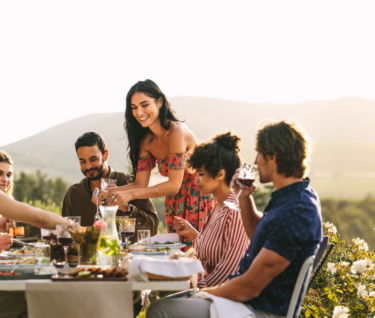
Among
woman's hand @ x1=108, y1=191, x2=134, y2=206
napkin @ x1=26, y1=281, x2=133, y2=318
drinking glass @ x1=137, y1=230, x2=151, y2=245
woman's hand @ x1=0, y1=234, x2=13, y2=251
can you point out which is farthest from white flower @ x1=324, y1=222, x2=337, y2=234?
napkin @ x1=26, y1=281, x2=133, y2=318

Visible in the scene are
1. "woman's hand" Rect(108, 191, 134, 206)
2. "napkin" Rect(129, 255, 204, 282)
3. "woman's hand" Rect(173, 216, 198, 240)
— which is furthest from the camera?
"woman's hand" Rect(108, 191, 134, 206)

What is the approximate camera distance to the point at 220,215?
279cm

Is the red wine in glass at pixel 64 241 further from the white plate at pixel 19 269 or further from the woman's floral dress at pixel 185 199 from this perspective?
the woman's floral dress at pixel 185 199

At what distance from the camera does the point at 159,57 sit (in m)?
18.4

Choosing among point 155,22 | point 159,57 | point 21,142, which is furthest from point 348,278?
point 21,142

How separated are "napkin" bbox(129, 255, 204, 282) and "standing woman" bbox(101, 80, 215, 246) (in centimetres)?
171

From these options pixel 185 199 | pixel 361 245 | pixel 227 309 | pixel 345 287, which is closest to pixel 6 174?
pixel 185 199

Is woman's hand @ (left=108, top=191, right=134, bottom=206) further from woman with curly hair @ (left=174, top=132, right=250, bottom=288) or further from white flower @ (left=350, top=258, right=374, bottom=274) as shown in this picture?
white flower @ (left=350, top=258, right=374, bottom=274)

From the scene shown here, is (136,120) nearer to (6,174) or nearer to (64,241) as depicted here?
(6,174)

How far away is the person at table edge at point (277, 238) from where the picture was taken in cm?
207

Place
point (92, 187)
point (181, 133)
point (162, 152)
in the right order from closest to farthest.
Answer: point (181, 133) → point (162, 152) → point (92, 187)

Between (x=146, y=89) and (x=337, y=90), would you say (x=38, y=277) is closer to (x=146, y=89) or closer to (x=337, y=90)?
(x=146, y=89)

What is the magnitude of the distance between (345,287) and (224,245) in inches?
57.6

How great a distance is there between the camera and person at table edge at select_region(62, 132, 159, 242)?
4.41 metres
